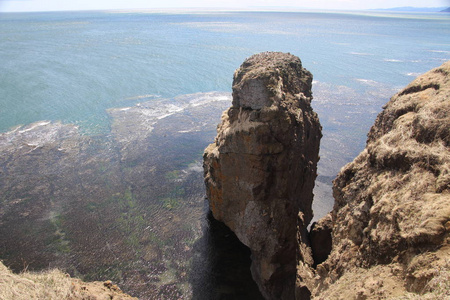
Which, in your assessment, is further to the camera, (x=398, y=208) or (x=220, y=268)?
(x=220, y=268)

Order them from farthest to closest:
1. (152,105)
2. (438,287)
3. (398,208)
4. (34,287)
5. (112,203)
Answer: (152,105) < (112,203) < (34,287) < (398,208) < (438,287)

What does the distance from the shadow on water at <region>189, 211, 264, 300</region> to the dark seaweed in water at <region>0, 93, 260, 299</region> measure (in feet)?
0.60

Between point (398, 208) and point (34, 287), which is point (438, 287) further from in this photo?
point (34, 287)

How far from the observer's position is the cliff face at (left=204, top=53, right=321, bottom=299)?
1524cm

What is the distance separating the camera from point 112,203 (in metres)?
23.9

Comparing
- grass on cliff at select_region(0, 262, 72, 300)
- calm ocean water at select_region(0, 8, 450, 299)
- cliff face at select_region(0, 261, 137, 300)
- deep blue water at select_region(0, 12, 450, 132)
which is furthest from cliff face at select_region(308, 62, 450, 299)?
deep blue water at select_region(0, 12, 450, 132)

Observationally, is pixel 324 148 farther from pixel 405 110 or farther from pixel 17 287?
pixel 17 287

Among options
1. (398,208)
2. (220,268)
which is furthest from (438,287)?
(220,268)

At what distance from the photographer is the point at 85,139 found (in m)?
33.1

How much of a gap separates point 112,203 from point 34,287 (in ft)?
44.7

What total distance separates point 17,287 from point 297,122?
13.5m

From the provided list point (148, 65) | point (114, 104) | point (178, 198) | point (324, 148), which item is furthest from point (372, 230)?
point (148, 65)

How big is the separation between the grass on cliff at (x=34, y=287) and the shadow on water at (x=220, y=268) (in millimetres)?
7925

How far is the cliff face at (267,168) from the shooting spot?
1524cm
